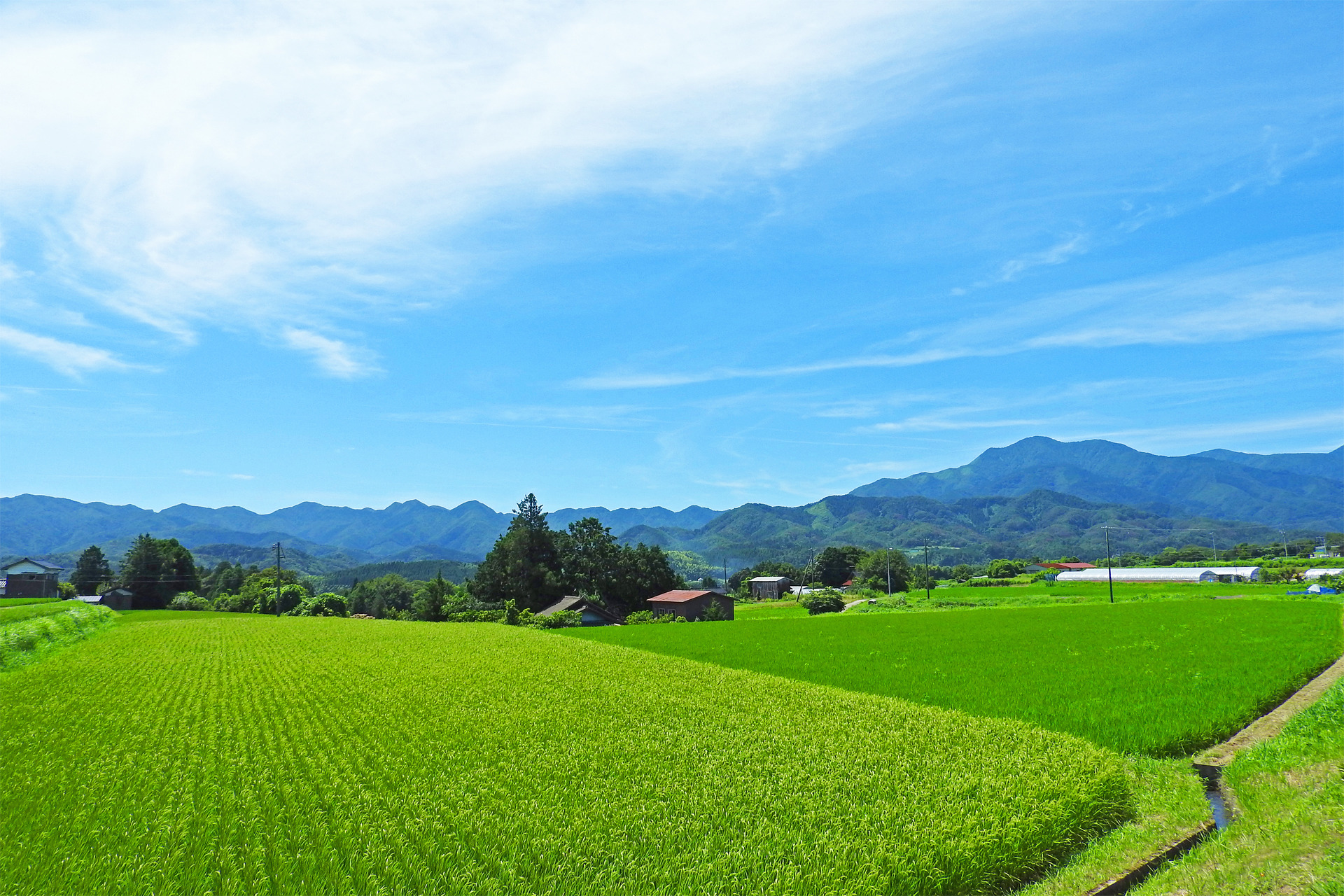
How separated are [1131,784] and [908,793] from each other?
3.49 m

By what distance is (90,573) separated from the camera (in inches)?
3273

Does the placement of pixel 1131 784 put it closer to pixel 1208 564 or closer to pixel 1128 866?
pixel 1128 866

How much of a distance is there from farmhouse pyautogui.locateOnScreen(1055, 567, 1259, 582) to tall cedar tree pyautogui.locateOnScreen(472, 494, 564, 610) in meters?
62.9

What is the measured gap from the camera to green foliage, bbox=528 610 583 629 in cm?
5166

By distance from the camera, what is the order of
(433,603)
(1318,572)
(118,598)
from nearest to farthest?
(433,603), (118,598), (1318,572)

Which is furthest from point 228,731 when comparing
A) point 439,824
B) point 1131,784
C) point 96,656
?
point 96,656

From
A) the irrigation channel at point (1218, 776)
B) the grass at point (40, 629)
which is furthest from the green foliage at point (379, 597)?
the irrigation channel at point (1218, 776)

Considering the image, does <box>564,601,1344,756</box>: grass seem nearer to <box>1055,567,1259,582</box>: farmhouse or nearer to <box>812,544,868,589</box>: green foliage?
<box>1055,567,1259,582</box>: farmhouse

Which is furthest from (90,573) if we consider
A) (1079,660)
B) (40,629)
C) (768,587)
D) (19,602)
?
(1079,660)

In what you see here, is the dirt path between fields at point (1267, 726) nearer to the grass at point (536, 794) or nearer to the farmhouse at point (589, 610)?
the grass at point (536, 794)

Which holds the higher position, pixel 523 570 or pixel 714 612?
pixel 523 570

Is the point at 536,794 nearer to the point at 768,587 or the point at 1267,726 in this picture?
the point at 1267,726

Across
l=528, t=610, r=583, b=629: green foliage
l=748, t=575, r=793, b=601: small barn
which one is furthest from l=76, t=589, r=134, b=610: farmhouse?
l=748, t=575, r=793, b=601: small barn

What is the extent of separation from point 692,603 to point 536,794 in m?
55.9
